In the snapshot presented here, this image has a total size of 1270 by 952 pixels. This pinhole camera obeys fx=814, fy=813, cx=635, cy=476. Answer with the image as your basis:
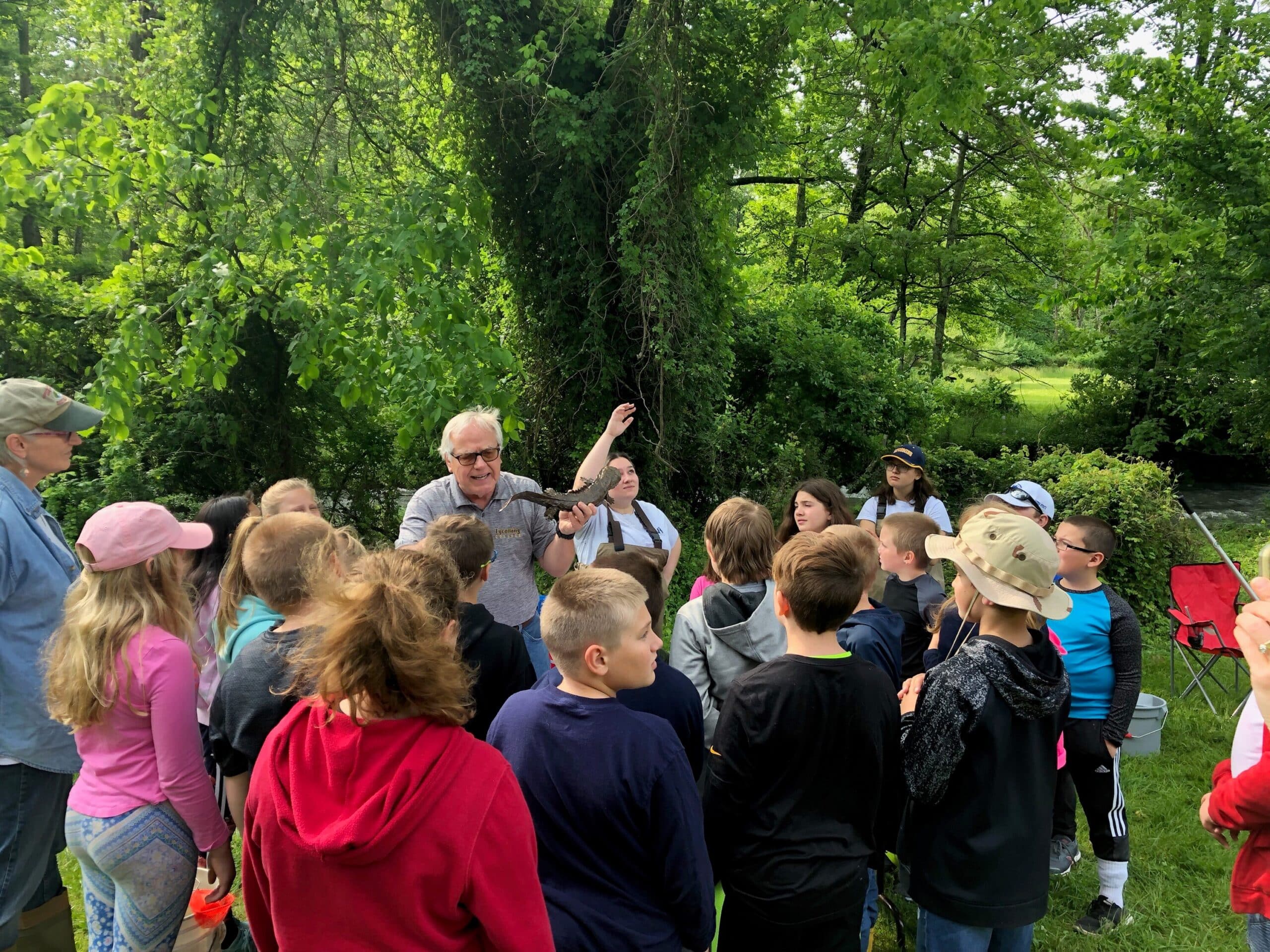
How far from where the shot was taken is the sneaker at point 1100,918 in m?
3.54

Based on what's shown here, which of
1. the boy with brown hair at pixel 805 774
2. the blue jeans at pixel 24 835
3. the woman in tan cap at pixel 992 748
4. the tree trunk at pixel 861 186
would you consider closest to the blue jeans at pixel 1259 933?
the woman in tan cap at pixel 992 748

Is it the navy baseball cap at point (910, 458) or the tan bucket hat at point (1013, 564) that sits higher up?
the tan bucket hat at point (1013, 564)

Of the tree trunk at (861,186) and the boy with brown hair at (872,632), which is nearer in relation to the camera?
the boy with brown hair at (872,632)

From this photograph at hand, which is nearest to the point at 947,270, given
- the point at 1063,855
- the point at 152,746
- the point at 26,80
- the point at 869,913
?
the point at 1063,855

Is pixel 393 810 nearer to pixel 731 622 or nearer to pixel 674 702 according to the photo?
pixel 674 702

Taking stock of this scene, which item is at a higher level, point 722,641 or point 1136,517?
point 722,641

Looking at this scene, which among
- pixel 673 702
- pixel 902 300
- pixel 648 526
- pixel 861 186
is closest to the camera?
pixel 673 702

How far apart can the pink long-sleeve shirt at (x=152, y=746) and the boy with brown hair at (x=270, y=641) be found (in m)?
0.08

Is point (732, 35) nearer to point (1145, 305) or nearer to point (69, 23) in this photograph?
point (1145, 305)

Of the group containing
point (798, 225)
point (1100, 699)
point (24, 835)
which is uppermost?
point (798, 225)

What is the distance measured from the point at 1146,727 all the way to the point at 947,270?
11776 millimetres

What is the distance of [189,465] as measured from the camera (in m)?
8.37

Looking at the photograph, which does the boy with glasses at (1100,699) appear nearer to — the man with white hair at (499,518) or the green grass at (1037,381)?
the man with white hair at (499,518)

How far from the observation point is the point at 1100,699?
145 inches
